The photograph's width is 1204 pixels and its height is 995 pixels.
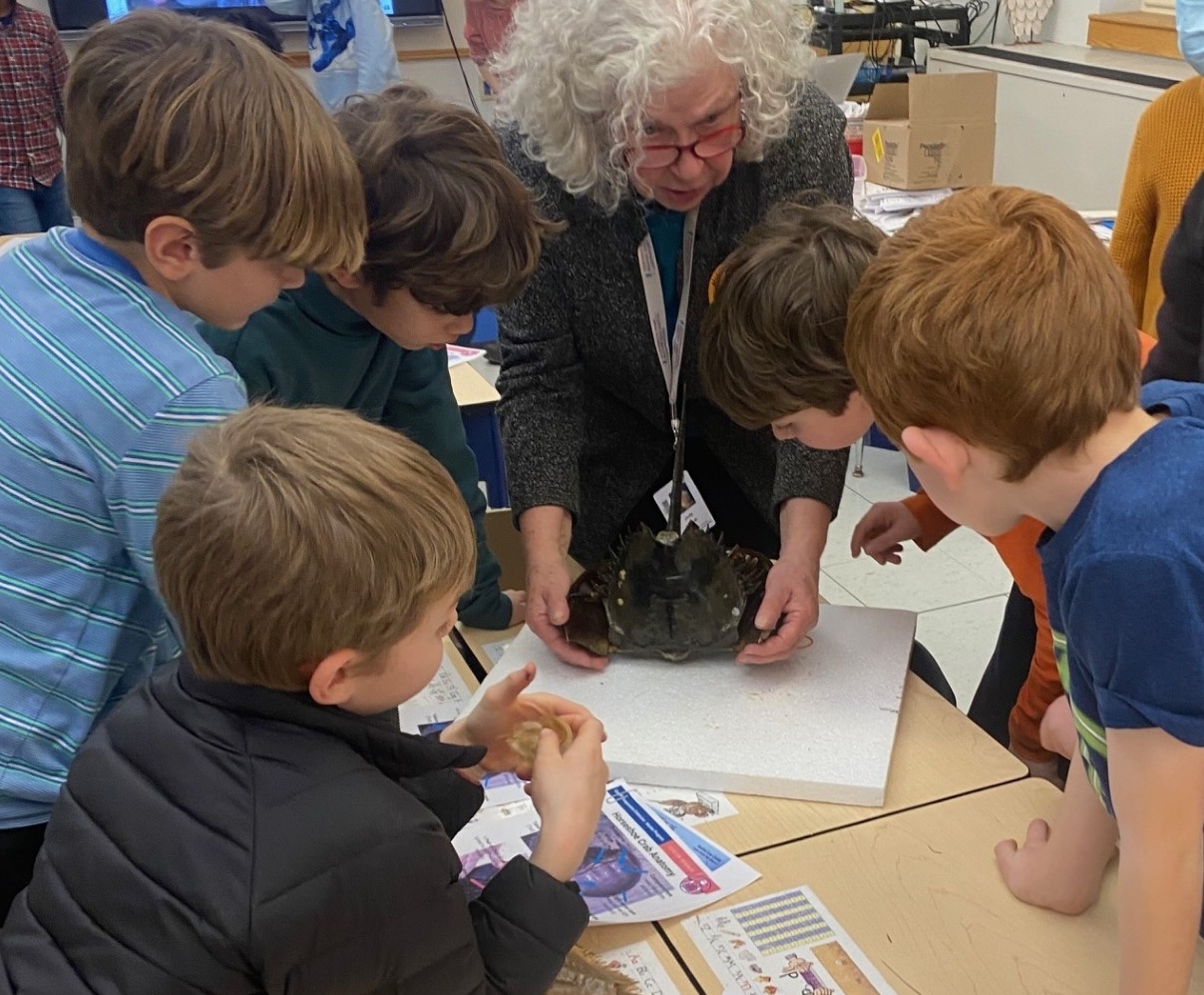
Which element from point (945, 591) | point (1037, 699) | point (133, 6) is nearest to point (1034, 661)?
point (1037, 699)

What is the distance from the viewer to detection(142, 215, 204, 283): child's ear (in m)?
1.01

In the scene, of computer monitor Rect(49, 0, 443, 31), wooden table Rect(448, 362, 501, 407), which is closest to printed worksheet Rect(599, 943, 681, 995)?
wooden table Rect(448, 362, 501, 407)

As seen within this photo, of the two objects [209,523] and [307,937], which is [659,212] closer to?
[209,523]

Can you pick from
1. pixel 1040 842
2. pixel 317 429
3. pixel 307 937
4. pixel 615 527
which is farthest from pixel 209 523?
pixel 615 527

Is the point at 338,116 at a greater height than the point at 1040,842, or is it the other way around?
the point at 338,116

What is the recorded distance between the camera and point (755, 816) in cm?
115

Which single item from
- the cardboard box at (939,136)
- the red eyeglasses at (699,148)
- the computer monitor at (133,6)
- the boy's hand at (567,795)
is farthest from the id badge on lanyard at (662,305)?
the computer monitor at (133,6)

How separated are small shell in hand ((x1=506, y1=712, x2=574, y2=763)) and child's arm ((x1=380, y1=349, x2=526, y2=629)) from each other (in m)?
0.42

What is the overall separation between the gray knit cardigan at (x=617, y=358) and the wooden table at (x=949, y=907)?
51 cm

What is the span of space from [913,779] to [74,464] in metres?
0.87

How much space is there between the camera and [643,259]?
1.53m

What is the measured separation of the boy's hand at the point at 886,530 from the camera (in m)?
1.60

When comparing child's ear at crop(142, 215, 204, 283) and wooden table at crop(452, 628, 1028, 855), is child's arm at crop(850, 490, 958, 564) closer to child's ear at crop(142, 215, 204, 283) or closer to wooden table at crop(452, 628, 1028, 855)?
wooden table at crop(452, 628, 1028, 855)

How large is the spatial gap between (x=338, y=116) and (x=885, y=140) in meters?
2.41
